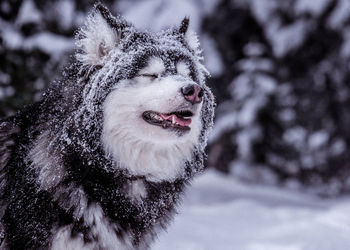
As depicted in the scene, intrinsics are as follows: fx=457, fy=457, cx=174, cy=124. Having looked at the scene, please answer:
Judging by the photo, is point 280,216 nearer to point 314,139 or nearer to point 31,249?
point 314,139

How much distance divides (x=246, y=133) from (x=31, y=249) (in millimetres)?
6480

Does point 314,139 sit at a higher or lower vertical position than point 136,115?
higher

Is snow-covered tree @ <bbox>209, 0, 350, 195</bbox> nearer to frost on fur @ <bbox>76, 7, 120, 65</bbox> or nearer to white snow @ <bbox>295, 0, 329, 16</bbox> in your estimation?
white snow @ <bbox>295, 0, 329, 16</bbox>

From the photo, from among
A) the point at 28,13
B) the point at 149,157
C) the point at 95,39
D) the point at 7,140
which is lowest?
the point at 7,140

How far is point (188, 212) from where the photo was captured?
621 cm

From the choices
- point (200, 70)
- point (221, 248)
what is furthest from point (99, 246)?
point (221, 248)

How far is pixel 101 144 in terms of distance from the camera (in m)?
2.85

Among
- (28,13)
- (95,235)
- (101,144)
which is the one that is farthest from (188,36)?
(28,13)

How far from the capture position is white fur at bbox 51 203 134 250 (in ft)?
8.54

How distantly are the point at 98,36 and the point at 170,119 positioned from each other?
2.27ft

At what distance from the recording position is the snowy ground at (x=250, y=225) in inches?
Result: 182

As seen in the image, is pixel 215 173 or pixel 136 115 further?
pixel 215 173

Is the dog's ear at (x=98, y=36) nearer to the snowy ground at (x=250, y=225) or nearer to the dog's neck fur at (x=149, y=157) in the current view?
the dog's neck fur at (x=149, y=157)

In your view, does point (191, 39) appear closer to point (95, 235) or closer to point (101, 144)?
point (101, 144)
